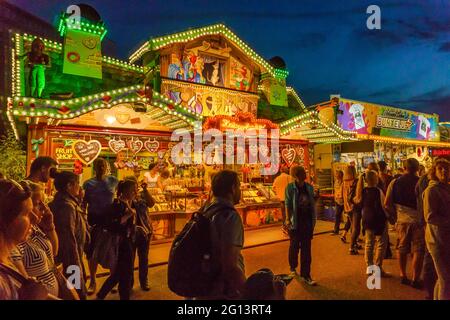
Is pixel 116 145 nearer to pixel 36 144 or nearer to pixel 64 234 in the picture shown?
pixel 36 144

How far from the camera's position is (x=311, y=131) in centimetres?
1312

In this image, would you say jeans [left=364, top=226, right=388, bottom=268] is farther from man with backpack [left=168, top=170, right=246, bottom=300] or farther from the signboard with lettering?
the signboard with lettering

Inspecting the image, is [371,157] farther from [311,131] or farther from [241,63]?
[241,63]

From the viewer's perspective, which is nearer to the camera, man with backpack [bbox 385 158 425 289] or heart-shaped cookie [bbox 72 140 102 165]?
man with backpack [bbox 385 158 425 289]

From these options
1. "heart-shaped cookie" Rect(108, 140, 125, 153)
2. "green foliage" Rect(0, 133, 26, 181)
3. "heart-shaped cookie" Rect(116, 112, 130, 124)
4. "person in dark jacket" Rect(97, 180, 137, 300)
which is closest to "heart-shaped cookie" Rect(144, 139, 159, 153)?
"heart-shaped cookie" Rect(108, 140, 125, 153)

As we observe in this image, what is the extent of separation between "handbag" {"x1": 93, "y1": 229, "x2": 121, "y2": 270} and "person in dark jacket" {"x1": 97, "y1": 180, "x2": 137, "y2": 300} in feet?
0.11

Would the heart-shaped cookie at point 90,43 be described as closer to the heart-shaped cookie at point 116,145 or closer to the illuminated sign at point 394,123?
the heart-shaped cookie at point 116,145

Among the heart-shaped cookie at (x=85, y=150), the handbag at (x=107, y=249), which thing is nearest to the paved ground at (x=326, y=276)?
the handbag at (x=107, y=249)

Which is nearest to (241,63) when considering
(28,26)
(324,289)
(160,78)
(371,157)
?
(160,78)

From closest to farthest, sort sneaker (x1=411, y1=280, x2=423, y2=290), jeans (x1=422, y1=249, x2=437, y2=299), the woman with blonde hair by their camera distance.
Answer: the woman with blonde hair, jeans (x1=422, y1=249, x2=437, y2=299), sneaker (x1=411, y1=280, x2=423, y2=290)

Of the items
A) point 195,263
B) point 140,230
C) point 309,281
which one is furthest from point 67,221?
point 309,281

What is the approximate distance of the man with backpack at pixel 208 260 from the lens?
2363mm

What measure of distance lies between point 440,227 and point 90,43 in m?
11.1

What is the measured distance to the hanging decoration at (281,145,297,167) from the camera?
13.0 m
